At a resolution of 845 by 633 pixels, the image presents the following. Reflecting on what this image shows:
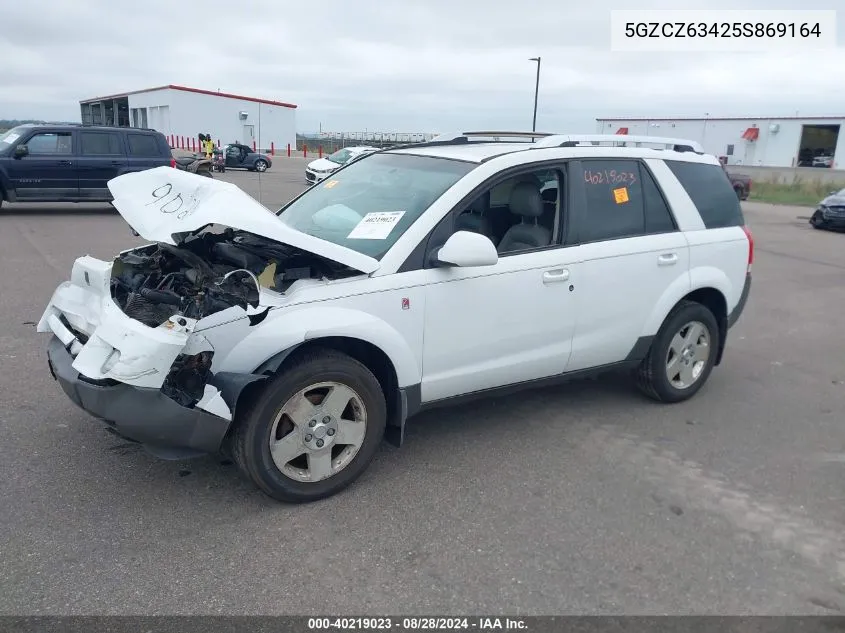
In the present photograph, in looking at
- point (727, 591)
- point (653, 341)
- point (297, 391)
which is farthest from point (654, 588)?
point (653, 341)

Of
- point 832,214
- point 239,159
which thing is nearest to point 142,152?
point 832,214

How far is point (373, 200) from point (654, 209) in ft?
6.51

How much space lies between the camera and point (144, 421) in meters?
3.09

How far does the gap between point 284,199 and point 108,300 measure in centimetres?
1662

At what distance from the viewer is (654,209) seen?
16.0ft

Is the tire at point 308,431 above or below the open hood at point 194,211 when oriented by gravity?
below

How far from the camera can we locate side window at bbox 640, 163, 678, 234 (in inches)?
190

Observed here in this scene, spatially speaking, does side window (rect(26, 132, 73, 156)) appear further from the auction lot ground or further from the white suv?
the white suv

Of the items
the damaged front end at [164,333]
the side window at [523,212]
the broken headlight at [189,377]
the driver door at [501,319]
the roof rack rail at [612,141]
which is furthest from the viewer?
the roof rack rail at [612,141]

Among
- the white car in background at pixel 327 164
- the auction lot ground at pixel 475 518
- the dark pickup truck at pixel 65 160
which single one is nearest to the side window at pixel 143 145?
the dark pickup truck at pixel 65 160

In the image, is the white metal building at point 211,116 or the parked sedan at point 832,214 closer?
the parked sedan at point 832,214

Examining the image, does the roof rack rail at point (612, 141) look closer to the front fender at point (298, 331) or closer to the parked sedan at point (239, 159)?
the front fender at point (298, 331)

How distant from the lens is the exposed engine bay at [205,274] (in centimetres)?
338

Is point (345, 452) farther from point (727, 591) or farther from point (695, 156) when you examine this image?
point (695, 156)
